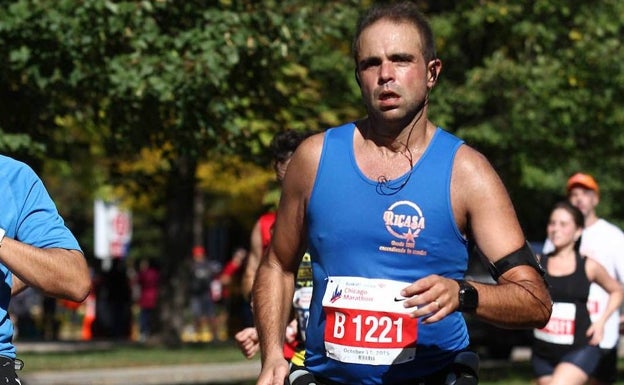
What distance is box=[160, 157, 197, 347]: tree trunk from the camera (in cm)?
2550

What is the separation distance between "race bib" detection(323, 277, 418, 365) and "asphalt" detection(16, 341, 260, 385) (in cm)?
1329

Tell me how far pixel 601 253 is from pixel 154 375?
33.3 ft

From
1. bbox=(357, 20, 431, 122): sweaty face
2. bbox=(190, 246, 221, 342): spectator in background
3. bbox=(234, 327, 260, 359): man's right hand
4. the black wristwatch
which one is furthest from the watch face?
bbox=(190, 246, 221, 342): spectator in background

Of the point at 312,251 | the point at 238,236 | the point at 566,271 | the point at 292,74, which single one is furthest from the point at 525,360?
the point at 238,236

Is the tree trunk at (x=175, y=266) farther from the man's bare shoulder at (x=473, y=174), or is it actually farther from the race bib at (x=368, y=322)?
the man's bare shoulder at (x=473, y=174)

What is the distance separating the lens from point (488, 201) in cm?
427

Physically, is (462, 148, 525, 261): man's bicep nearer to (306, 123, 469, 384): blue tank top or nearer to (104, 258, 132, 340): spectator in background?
(306, 123, 469, 384): blue tank top

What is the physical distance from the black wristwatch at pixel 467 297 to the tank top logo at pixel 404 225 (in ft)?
1.05

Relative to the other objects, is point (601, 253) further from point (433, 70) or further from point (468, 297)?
point (468, 297)

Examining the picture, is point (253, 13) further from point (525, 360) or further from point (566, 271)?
point (525, 360)

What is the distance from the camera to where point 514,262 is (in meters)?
4.24

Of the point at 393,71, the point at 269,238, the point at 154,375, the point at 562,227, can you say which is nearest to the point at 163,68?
the point at 269,238

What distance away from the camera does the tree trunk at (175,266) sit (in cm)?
2550

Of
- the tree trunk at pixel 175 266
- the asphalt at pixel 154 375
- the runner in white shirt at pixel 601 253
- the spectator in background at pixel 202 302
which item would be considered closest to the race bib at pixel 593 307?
the runner in white shirt at pixel 601 253
